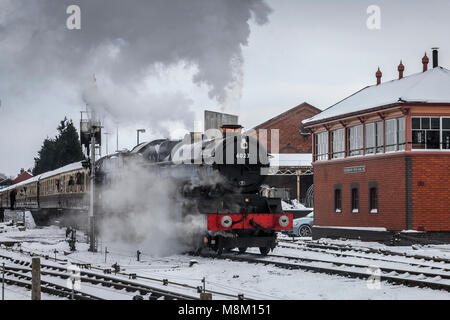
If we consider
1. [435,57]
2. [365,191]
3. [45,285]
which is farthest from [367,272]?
[435,57]

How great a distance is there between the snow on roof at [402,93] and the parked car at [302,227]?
5253 mm

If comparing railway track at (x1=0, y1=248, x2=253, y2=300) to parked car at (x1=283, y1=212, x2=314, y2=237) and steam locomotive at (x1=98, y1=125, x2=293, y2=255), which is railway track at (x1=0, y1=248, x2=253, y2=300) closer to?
steam locomotive at (x1=98, y1=125, x2=293, y2=255)

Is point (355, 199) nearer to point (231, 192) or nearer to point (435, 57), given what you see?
point (435, 57)

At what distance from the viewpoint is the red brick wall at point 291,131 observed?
55938mm

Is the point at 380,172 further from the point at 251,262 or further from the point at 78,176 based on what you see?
the point at 78,176

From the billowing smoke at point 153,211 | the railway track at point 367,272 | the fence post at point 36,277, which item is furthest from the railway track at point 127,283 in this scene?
the railway track at point 367,272

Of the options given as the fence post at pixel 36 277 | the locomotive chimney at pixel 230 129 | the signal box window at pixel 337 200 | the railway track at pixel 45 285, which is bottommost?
the railway track at pixel 45 285

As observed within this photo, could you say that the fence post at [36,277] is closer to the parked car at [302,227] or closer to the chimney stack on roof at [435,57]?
the parked car at [302,227]

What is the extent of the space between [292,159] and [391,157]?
2441 cm

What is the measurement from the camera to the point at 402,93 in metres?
27.7

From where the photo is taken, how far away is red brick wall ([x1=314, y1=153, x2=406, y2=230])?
2644 centimetres

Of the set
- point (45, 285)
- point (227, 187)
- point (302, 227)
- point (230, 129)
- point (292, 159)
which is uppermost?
point (292, 159)

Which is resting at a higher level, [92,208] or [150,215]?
[92,208]

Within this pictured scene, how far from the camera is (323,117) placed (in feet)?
107
